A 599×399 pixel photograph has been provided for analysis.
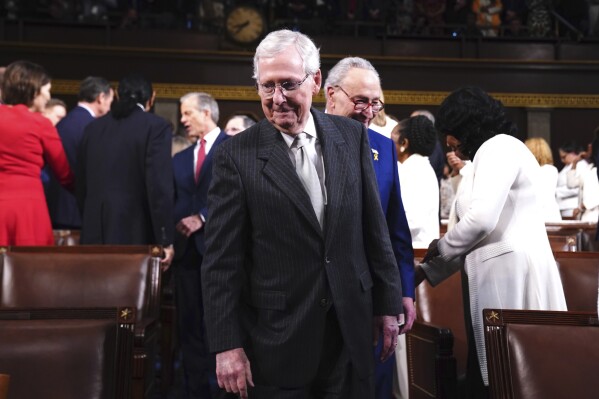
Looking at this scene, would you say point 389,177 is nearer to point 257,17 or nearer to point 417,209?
point 417,209

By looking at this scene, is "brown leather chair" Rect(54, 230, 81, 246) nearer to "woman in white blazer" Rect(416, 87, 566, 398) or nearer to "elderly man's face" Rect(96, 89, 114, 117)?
"elderly man's face" Rect(96, 89, 114, 117)

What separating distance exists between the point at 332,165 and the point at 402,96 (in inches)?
392

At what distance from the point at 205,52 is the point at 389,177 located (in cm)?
924

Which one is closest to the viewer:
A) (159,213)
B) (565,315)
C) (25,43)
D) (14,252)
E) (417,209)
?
(565,315)

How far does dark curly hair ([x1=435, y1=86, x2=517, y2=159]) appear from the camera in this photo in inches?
111

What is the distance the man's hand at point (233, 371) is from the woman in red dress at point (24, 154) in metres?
2.35

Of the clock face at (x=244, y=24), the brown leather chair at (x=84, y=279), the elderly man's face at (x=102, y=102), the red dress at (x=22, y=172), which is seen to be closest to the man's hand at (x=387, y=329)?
the brown leather chair at (x=84, y=279)

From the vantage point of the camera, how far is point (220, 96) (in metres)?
11.6

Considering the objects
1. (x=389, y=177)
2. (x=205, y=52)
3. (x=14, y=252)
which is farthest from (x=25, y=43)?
(x=389, y=177)

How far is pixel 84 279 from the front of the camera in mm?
3307

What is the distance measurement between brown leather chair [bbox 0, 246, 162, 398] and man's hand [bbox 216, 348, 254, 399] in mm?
1231

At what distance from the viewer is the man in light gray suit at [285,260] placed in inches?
78.6

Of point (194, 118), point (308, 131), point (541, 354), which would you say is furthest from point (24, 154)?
point (541, 354)

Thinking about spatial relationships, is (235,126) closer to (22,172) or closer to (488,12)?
(22,172)
